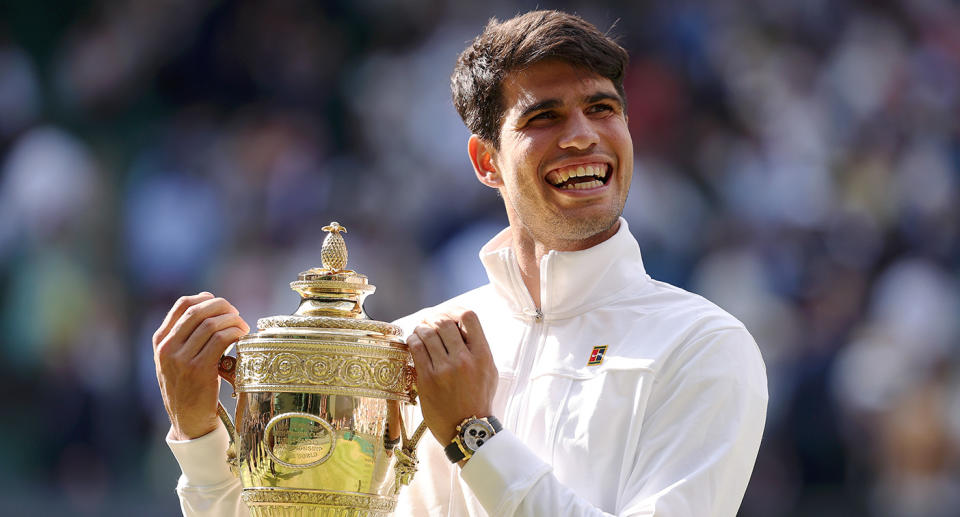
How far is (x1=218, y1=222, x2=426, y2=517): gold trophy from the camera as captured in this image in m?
2.12

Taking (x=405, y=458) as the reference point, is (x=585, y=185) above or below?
above

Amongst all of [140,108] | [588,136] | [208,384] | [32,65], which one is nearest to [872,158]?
[140,108]

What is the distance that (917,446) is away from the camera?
262 inches

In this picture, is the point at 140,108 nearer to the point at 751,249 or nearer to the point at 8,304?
the point at 8,304

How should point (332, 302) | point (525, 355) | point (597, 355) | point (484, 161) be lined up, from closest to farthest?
point (332, 302), point (597, 355), point (525, 355), point (484, 161)

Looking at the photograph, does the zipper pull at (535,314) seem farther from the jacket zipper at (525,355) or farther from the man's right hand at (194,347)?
the man's right hand at (194,347)

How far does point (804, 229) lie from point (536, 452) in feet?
17.3

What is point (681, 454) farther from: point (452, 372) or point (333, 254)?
→ point (333, 254)

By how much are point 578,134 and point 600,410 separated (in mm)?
556

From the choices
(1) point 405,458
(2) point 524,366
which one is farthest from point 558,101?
(1) point 405,458

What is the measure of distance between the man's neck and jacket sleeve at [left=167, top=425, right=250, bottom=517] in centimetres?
71

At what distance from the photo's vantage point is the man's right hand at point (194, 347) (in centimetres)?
228

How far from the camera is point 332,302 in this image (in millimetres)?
2227

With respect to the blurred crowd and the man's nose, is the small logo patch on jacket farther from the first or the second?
the blurred crowd
